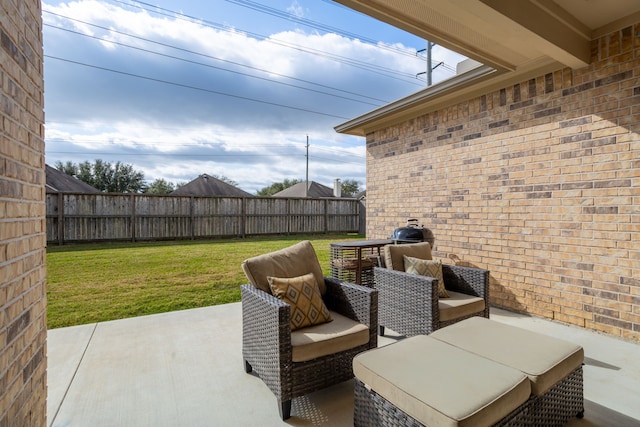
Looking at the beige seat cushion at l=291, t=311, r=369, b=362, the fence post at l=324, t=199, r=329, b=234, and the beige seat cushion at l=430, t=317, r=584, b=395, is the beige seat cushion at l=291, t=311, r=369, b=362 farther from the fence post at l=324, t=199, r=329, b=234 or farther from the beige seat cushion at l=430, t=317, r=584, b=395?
the fence post at l=324, t=199, r=329, b=234

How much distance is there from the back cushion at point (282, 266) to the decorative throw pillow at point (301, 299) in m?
0.08

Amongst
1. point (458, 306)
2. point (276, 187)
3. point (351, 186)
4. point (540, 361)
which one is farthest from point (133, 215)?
point (351, 186)

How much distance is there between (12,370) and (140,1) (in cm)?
1231

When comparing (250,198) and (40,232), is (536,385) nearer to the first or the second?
(40,232)

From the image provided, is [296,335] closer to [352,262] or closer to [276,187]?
[352,262]

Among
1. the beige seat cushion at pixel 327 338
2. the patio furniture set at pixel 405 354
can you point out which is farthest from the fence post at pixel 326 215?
the beige seat cushion at pixel 327 338

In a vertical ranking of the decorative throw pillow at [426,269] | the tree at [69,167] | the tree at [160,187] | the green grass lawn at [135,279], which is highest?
the tree at [69,167]

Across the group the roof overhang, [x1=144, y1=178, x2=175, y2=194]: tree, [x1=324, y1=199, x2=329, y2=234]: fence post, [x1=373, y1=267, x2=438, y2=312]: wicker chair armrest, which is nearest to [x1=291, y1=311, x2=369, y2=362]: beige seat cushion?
[x1=373, y1=267, x2=438, y2=312]: wicker chair armrest

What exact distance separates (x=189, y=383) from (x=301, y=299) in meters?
1.04

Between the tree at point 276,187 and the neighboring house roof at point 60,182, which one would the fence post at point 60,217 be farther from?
the tree at point 276,187

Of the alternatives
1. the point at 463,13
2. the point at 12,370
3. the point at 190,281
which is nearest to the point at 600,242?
the point at 463,13

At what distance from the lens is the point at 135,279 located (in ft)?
18.3

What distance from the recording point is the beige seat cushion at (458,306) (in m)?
2.96

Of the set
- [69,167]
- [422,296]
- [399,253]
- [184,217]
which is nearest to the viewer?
[422,296]
